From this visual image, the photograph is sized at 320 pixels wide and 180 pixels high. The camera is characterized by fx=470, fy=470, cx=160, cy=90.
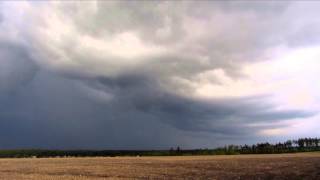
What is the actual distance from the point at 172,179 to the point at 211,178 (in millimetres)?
4388

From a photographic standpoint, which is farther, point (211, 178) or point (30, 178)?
point (30, 178)

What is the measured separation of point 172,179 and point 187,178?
2178mm

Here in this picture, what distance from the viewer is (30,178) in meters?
56.4

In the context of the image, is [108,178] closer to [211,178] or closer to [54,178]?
[54,178]

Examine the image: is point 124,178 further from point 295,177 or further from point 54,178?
point 295,177

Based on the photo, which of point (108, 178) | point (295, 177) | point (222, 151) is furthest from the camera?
point (222, 151)

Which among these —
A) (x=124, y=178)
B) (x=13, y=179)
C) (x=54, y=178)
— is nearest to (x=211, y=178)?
(x=124, y=178)

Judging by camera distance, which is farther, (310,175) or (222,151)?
(222,151)

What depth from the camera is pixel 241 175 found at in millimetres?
54719

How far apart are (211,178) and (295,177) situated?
908 centimetres

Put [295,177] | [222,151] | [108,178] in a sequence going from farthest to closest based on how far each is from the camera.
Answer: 1. [222,151]
2. [108,178]
3. [295,177]

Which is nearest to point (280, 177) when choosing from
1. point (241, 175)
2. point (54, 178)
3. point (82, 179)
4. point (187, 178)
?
point (241, 175)

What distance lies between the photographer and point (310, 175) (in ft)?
168

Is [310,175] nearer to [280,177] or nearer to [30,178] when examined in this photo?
[280,177]
